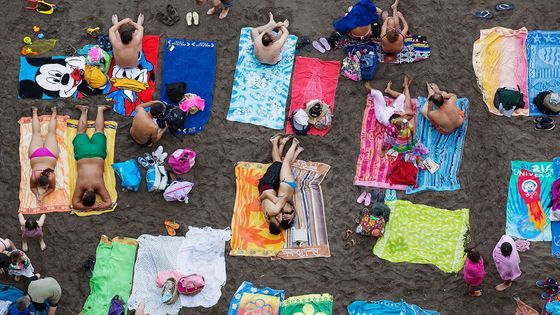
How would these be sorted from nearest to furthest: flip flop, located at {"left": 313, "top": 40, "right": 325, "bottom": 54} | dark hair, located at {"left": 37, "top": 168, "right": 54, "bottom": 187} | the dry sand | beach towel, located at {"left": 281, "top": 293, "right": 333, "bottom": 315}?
beach towel, located at {"left": 281, "top": 293, "right": 333, "bottom": 315} < the dry sand < dark hair, located at {"left": 37, "top": 168, "right": 54, "bottom": 187} < flip flop, located at {"left": 313, "top": 40, "right": 325, "bottom": 54}

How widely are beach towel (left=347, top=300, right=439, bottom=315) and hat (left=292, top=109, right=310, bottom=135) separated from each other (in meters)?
2.91

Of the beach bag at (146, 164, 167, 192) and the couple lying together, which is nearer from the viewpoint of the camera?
the couple lying together

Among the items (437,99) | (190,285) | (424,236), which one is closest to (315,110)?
(437,99)

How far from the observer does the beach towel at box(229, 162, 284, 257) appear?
13.7 m

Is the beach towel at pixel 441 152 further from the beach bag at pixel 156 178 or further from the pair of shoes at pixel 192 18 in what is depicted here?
the pair of shoes at pixel 192 18

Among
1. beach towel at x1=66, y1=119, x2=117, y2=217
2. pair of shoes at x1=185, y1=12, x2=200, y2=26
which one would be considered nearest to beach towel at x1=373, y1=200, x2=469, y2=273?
beach towel at x1=66, y1=119, x2=117, y2=217

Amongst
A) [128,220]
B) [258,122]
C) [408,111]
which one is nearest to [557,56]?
[408,111]

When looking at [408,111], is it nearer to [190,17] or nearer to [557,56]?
[557,56]

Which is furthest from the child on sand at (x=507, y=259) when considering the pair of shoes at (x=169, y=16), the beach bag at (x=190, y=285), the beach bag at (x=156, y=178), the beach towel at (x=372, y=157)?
the pair of shoes at (x=169, y=16)

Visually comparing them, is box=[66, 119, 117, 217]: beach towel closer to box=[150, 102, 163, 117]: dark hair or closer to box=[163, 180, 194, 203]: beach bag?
box=[150, 102, 163, 117]: dark hair

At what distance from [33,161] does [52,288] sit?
7.40 ft

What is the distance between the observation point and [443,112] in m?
14.0

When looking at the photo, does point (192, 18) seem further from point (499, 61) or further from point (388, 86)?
point (499, 61)

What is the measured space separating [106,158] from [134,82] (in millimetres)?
1409
